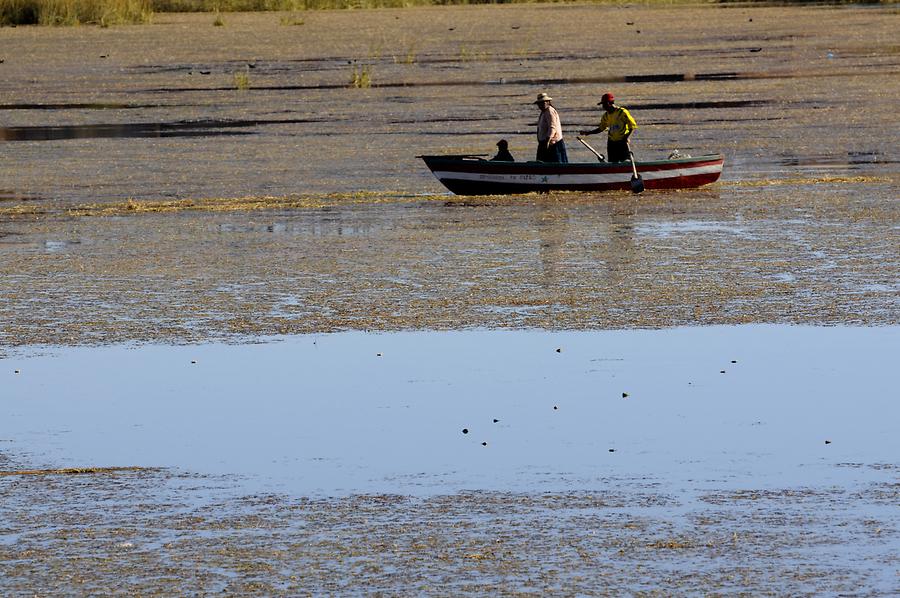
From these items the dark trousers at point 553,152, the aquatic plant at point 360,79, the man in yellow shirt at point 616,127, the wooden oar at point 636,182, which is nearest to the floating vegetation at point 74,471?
the wooden oar at point 636,182

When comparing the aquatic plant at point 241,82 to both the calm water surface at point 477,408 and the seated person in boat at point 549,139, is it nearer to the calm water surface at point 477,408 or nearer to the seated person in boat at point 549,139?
the seated person in boat at point 549,139

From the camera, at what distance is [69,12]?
61.4 metres

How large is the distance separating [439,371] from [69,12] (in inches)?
2087

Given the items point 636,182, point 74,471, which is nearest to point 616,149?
point 636,182

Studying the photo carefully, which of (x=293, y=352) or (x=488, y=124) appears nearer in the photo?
(x=293, y=352)

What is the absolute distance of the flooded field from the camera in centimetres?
733

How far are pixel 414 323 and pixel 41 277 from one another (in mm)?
4136

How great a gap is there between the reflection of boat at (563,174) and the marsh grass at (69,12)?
42.7 m

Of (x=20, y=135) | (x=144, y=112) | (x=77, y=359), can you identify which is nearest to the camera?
(x=77, y=359)

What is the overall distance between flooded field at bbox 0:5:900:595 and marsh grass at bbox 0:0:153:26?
34.1 metres

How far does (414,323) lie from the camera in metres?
12.9

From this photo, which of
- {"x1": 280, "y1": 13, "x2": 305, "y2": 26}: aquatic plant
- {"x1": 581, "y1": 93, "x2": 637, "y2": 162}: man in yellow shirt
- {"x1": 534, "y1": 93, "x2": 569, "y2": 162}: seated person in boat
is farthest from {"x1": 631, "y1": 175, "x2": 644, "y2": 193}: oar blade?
{"x1": 280, "y1": 13, "x2": 305, "y2": 26}: aquatic plant

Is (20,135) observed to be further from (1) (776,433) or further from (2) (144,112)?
(1) (776,433)

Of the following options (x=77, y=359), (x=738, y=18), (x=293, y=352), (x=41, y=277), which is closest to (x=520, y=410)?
(x=293, y=352)
